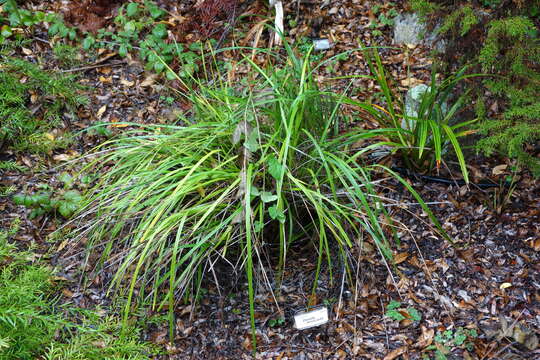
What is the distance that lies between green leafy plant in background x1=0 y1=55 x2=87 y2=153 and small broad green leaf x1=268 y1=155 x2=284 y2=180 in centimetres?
191

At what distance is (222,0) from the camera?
426 cm

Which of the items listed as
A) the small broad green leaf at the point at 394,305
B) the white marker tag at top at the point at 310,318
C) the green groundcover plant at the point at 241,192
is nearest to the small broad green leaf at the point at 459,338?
the small broad green leaf at the point at 394,305

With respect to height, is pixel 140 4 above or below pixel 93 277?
above

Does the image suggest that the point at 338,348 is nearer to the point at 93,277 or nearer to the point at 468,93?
the point at 93,277

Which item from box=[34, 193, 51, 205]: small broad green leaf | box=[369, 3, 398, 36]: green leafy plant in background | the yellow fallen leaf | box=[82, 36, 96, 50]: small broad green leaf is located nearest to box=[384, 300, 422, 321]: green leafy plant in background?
box=[34, 193, 51, 205]: small broad green leaf

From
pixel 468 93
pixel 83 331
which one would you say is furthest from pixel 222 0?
pixel 83 331

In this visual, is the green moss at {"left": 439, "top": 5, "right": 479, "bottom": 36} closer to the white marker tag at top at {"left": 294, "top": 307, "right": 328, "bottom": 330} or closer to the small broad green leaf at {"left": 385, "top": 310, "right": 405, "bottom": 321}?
the small broad green leaf at {"left": 385, "top": 310, "right": 405, "bottom": 321}

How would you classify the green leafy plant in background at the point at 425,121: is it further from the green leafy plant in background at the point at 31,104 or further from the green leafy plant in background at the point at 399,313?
the green leafy plant in background at the point at 31,104

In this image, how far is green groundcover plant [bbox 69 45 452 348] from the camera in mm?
2449

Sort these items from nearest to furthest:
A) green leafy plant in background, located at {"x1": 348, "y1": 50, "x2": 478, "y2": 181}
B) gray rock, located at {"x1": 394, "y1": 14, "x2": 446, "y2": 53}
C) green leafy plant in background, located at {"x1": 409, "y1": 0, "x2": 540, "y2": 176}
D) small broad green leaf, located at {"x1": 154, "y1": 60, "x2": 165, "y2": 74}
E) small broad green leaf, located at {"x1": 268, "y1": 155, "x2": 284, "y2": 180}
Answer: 1. small broad green leaf, located at {"x1": 268, "y1": 155, "x2": 284, "y2": 180}
2. green leafy plant in background, located at {"x1": 409, "y1": 0, "x2": 540, "y2": 176}
3. green leafy plant in background, located at {"x1": 348, "y1": 50, "x2": 478, "y2": 181}
4. gray rock, located at {"x1": 394, "y1": 14, "x2": 446, "y2": 53}
5. small broad green leaf, located at {"x1": 154, "y1": 60, "x2": 165, "y2": 74}

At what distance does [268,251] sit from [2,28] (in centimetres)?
302

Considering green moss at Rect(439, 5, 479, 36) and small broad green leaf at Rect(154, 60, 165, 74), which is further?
small broad green leaf at Rect(154, 60, 165, 74)

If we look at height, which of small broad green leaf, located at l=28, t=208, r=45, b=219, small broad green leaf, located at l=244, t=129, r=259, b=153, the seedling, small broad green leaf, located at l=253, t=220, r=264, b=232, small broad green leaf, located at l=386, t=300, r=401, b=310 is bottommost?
the seedling

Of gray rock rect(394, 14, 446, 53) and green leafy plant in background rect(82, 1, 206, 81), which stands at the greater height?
green leafy plant in background rect(82, 1, 206, 81)
